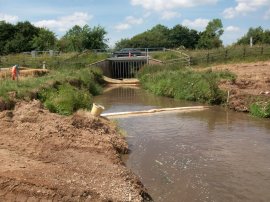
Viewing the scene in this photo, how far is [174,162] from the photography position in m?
13.1

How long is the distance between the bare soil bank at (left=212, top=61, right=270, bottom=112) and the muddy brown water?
4.41ft

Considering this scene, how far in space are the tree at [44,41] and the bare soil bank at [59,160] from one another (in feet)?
191

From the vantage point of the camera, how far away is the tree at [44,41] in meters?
71.1

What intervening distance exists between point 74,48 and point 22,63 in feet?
70.3

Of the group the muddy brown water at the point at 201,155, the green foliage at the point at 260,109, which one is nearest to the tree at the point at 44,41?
the muddy brown water at the point at 201,155

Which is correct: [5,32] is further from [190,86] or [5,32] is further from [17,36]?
[190,86]

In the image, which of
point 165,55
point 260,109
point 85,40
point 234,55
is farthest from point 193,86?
point 85,40

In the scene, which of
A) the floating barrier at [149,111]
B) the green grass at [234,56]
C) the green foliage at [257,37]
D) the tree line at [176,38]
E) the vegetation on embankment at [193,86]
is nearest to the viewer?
the floating barrier at [149,111]

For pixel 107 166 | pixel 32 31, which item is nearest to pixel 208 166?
pixel 107 166

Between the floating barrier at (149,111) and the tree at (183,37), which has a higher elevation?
the tree at (183,37)

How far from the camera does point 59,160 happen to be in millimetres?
10469

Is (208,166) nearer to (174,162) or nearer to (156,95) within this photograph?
(174,162)

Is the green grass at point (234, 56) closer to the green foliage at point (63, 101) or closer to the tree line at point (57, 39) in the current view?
the tree line at point (57, 39)

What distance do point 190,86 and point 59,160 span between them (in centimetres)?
2071
